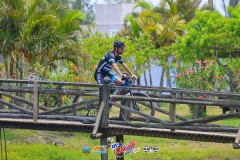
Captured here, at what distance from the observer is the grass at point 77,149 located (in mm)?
17375

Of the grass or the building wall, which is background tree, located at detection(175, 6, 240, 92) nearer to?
the grass

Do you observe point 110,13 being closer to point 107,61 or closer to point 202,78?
point 202,78

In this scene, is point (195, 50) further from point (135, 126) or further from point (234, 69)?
point (135, 126)

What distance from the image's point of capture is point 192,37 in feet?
72.9

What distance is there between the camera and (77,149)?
18516 millimetres

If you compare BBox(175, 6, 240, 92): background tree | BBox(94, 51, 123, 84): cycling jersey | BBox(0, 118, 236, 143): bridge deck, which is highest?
BBox(175, 6, 240, 92): background tree

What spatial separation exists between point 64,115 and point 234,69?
501 inches

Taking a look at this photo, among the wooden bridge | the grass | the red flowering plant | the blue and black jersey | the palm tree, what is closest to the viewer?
the wooden bridge

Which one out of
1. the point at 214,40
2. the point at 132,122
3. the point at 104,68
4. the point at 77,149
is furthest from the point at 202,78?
the point at 132,122

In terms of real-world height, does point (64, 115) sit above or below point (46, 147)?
above

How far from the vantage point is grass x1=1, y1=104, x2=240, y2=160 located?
1738 centimetres

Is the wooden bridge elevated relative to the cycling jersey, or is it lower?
lower

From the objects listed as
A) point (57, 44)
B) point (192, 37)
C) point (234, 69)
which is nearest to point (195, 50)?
point (192, 37)

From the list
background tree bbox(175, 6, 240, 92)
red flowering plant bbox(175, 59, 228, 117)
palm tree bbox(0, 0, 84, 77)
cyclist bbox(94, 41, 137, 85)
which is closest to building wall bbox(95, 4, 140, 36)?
red flowering plant bbox(175, 59, 228, 117)
